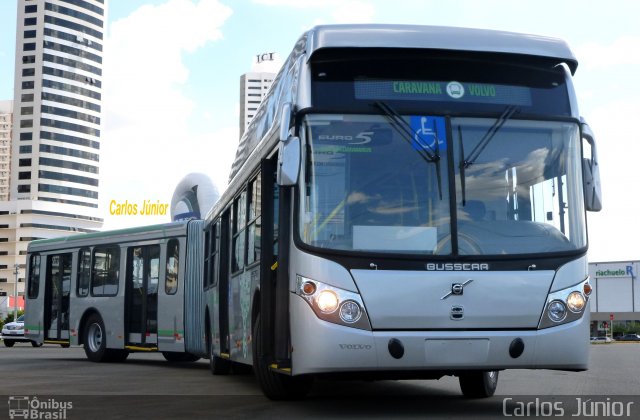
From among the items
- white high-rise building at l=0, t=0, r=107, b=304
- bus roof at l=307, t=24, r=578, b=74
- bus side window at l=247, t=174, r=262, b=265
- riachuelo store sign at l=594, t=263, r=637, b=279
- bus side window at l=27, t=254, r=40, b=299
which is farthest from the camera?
white high-rise building at l=0, t=0, r=107, b=304

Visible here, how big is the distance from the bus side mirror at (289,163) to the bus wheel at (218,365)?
308 inches

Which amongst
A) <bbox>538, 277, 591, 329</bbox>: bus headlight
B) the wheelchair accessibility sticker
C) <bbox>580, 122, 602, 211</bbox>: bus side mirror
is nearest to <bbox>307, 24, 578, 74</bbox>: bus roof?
the wheelchair accessibility sticker

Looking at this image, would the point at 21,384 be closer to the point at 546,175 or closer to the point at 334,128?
the point at 334,128

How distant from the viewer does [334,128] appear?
29.8 ft

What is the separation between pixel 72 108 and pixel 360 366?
16616 centimetres

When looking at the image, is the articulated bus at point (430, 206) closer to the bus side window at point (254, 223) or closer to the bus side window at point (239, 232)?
the bus side window at point (254, 223)

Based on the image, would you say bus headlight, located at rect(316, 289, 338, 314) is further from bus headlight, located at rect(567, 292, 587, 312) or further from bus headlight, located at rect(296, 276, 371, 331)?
bus headlight, located at rect(567, 292, 587, 312)

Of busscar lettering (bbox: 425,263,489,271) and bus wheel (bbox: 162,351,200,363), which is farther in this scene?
bus wheel (bbox: 162,351,200,363)

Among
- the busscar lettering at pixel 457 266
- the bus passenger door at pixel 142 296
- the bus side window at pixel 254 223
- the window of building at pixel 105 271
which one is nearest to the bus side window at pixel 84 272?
the window of building at pixel 105 271

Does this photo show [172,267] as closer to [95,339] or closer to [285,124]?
[95,339]

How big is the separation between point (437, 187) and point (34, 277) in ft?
61.3

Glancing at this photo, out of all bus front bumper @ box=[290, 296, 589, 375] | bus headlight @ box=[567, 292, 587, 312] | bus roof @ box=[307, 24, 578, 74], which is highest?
bus roof @ box=[307, 24, 578, 74]

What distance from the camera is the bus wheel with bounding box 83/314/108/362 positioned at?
23.1m

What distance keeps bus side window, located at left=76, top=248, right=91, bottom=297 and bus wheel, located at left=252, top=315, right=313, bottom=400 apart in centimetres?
1382
